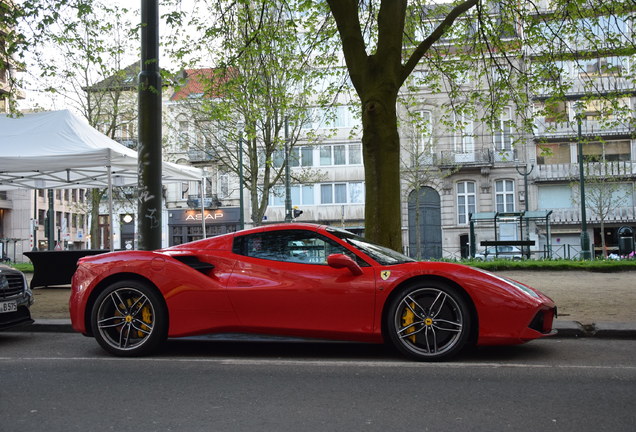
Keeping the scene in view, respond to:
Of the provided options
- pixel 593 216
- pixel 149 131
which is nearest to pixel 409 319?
pixel 149 131

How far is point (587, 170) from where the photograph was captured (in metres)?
41.1

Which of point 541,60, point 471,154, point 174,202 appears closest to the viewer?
point 541,60

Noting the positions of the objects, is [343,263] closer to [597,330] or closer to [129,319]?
[129,319]

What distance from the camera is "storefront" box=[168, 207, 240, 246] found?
45844 millimetres

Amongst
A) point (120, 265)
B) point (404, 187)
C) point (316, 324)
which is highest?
point (404, 187)

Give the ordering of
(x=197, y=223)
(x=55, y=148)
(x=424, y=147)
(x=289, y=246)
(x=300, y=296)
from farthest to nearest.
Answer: (x=197, y=223), (x=424, y=147), (x=55, y=148), (x=289, y=246), (x=300, y=296)

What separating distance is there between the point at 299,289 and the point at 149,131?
5268mm

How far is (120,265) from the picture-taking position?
6.09 m

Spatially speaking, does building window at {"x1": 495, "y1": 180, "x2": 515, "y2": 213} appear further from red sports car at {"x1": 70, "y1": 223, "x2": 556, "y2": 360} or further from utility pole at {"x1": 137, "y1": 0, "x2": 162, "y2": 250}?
red sports car at {"x1": 70, "y1": 223, "x2": 556, "y2": 360}

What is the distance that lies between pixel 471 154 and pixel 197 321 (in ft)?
128

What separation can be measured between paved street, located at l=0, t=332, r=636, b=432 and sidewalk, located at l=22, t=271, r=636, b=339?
23.4 inches

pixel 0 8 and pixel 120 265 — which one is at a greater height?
pixel 0 8

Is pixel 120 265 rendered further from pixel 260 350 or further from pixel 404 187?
pixel 404 187

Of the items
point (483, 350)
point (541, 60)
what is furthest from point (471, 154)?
point (483, 350)
